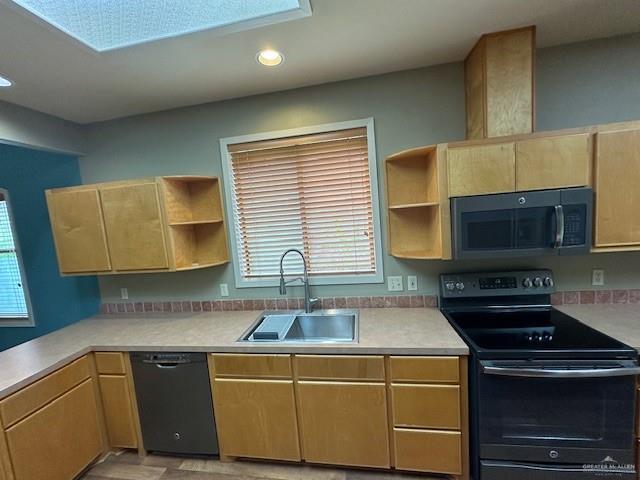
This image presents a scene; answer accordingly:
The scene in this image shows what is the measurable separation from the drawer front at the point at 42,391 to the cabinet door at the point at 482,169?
8.19 feet

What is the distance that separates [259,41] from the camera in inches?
60.1

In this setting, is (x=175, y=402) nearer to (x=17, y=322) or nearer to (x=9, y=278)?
(x=17, y=322)

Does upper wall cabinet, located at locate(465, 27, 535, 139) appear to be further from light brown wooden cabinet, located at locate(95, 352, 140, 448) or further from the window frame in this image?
the window frame

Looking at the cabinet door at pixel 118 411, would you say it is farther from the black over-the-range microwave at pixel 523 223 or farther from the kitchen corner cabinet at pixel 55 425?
the black over-the-range microwave at pixel 523 223

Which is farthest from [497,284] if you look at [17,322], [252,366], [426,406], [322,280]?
[17,322]

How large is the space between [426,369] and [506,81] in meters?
1.64

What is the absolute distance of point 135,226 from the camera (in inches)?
81.4

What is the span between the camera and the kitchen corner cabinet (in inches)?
58.2

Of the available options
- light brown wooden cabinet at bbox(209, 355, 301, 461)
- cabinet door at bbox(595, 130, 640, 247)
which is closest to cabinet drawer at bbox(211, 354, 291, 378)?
light brown wooden cabinet at bbox(209, 355, 301, 461)

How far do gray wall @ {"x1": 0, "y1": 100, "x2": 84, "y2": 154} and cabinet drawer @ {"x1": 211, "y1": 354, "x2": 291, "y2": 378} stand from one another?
6.72ft

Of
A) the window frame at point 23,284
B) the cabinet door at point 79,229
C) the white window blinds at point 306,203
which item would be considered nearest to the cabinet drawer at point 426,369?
the white window blinds at point 306,203

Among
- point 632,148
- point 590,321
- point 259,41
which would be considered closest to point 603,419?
point 590,321

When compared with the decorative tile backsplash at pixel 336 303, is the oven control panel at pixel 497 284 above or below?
above

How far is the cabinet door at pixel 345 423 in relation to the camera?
1639mm
